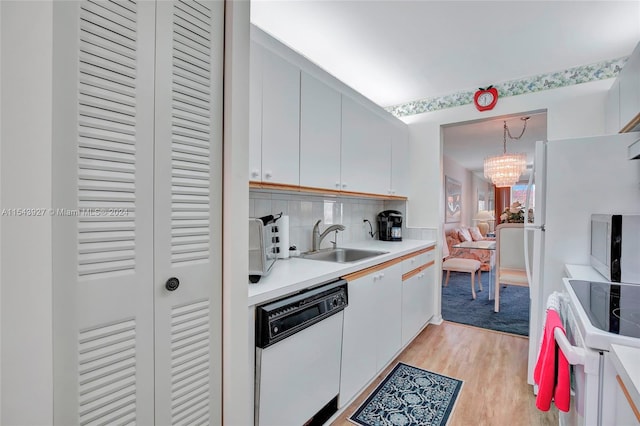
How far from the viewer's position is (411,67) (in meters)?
2.54

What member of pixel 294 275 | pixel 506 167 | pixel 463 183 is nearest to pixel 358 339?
pixel 294 275

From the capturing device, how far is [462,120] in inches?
117

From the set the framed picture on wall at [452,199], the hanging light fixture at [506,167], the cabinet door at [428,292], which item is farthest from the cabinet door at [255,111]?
the framed picture on wall at [452,199]

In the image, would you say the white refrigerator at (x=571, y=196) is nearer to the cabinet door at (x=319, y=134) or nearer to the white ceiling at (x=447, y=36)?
the white ceiling at (x=447, y=36)

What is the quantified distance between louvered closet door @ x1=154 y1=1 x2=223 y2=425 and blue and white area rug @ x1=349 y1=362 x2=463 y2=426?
1100 millimetres

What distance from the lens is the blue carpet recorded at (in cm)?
317

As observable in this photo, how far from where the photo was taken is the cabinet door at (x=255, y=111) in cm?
154

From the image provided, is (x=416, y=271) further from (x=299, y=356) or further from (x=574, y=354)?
(x=574, y=354)

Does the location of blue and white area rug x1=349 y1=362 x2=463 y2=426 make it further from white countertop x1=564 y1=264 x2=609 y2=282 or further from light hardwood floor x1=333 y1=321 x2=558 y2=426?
white countertop x1=564 y1=264 x2=609 y2=282

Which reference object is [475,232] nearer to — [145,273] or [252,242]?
[252,242]

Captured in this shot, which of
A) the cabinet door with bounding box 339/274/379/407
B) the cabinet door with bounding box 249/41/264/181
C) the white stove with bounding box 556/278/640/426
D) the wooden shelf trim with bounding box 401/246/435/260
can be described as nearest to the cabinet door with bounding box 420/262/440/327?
the wooden shelf trim with bounding box 401/246/435/260

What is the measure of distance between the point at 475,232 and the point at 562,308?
228 inches

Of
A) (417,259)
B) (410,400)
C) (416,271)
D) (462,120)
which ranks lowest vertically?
(410,400)
